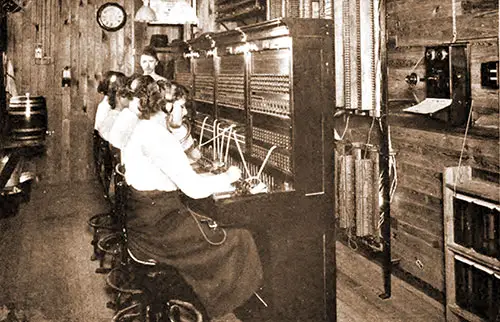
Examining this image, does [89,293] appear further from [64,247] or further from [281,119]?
[281,119]

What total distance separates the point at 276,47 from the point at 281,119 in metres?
0.44

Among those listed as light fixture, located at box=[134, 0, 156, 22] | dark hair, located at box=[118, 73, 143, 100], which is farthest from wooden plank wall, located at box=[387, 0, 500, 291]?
light fixture, located at box=[134, 0, 156, 22]

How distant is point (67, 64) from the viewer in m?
7.74

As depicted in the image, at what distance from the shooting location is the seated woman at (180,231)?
282cm

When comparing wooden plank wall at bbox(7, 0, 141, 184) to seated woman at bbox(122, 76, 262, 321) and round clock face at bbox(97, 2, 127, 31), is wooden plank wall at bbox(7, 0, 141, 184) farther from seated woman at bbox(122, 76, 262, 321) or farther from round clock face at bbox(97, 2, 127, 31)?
seated woman at bbox(122, 76, 262, 321)

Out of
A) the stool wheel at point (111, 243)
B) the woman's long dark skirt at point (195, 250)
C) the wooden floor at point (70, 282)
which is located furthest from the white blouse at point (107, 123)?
the woman's long dark skirt at point (195, 250)

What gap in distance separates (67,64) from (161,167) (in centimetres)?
559

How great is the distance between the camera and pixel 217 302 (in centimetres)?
282

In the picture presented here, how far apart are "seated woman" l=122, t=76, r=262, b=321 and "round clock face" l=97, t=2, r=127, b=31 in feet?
17.5

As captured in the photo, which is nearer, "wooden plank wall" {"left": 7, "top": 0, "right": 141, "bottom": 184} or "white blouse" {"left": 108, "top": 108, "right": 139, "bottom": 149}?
"white blouse" {"left": 108, "top": 108, "right": 139, "bottom": 149}

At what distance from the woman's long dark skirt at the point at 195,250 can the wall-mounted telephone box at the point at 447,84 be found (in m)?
1.46

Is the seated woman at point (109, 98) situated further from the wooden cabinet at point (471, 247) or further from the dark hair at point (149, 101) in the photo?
the wooden cabinet at point (471, 247)

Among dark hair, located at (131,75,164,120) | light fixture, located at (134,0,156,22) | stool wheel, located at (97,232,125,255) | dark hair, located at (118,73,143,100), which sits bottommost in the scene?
stool wheel, located at (97,232,125,255)

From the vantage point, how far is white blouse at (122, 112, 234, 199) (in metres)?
2.81
